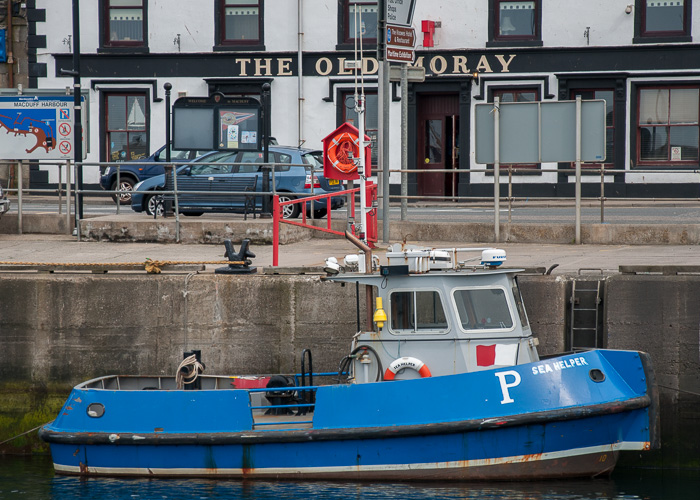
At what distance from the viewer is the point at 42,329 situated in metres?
11.0

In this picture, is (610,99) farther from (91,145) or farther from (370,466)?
(370,466)

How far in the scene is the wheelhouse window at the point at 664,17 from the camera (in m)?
23.6

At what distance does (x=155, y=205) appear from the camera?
51.9 feet

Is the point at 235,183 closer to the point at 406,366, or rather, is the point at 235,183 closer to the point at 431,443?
the point at 406,366

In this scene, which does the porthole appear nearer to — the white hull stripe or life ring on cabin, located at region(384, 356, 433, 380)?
the white hull stripe

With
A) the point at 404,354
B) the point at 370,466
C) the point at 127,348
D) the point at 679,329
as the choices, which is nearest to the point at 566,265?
the point at 679,329

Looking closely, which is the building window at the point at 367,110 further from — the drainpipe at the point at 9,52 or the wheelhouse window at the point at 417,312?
the wheelhouse window at the point at 417,312

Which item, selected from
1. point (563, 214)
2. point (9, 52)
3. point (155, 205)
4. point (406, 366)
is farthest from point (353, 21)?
Answer: point (406, 366)

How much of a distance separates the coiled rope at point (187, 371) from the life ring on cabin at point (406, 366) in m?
2.01

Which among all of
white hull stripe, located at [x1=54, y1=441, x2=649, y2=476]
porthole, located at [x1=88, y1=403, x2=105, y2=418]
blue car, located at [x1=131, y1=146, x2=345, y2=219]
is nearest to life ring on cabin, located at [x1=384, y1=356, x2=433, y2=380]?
white hull stripe, located at [x1=54, y1=441, x2=649, y2=476]

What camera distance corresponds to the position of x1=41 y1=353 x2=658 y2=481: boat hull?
8.90 metres

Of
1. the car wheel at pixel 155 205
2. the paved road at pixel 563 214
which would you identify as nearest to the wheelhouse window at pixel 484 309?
the paved road at pixel 563 214

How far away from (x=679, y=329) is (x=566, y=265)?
212 cm

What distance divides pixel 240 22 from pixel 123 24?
9.88ft
